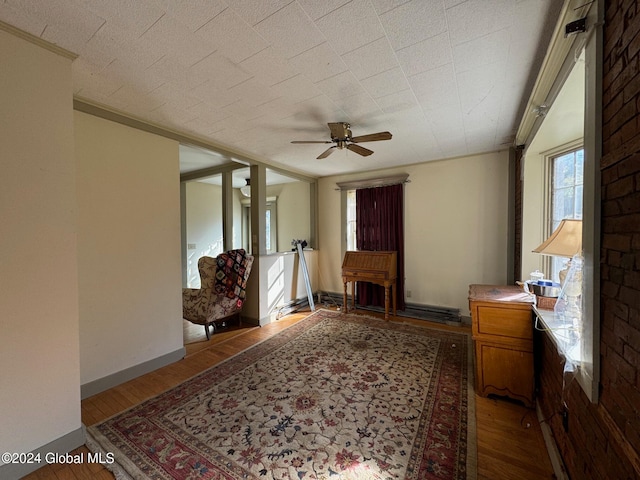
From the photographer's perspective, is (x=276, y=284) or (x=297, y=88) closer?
(x=297, y=88)

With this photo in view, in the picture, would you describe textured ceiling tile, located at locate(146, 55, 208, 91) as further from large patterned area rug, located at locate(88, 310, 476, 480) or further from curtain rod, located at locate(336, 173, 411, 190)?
curtain rod, located at locate(336, 173, 411, 190)

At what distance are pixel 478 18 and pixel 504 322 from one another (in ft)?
6.73

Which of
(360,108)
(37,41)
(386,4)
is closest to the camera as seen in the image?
(386,4)

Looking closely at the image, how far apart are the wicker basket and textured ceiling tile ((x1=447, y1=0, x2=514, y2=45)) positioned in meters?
1.83

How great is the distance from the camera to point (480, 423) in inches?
70.1

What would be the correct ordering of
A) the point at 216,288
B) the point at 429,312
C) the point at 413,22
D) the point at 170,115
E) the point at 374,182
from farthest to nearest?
1. the point at 374,182
2. the point at 429,312
3. the point at 216,288
4. the point at 170,115
5. the point at 413,22

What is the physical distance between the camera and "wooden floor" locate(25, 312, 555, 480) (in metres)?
1.42

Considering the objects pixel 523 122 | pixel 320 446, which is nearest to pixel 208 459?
pixel 320 446

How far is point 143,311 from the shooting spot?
2.45 m

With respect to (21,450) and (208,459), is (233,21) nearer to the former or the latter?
(208,459)

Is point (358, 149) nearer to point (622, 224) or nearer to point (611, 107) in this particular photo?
point (611, 107)

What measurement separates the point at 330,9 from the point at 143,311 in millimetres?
2816

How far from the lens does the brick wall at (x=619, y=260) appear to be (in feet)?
2.58

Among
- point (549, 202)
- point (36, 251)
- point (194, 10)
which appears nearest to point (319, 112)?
point (194, 10)
